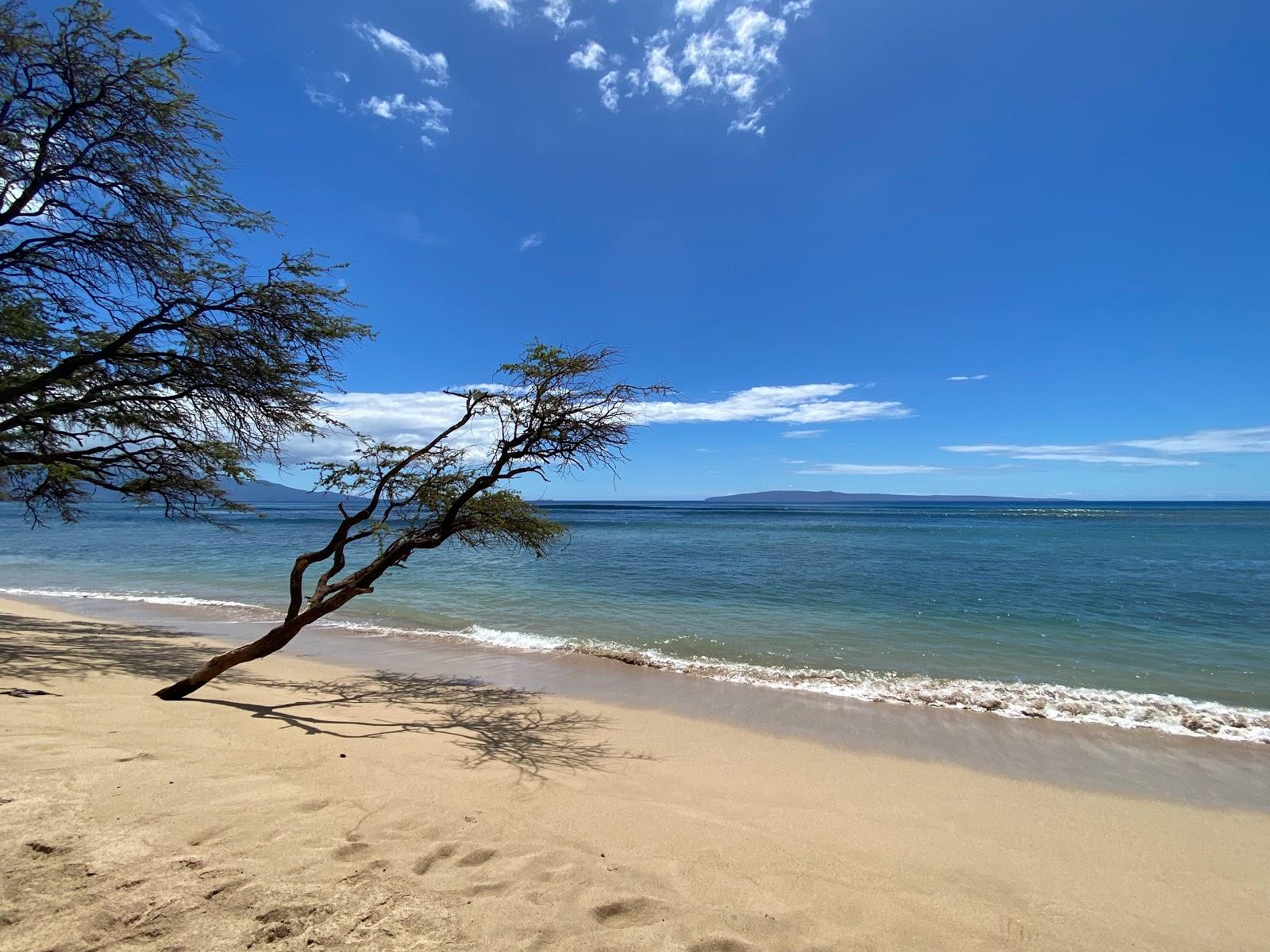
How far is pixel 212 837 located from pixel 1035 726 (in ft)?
29.5

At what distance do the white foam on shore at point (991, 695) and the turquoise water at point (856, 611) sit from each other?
0.13ft

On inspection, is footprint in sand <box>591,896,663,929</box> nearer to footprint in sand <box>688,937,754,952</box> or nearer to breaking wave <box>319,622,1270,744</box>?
footprint in sand <box>688,937,754,952</box>

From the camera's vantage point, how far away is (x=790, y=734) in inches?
272

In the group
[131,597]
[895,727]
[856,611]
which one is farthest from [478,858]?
[131,597]

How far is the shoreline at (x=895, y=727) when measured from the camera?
19.8ft

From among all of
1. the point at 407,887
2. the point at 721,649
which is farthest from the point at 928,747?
the point at 407,887

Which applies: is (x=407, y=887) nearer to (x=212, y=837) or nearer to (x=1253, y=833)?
(x=212, y=837)

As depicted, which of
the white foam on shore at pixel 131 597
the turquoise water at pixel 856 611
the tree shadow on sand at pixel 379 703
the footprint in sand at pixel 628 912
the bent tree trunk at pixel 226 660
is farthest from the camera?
the white foam on shore at pixel 131 597

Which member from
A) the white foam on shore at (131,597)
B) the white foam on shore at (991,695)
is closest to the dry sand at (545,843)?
→ the white foam on shore at (991,695)

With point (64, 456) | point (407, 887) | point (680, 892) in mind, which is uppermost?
point (64, 456)

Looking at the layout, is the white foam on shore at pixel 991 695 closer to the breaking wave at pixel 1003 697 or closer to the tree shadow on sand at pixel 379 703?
the breaking wave at pixel 1003 697

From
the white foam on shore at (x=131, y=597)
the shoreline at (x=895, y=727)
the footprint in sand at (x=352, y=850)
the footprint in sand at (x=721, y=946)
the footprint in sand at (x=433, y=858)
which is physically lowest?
the shoreline at (x=895, y=727)

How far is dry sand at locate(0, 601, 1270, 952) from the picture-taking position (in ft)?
9.03

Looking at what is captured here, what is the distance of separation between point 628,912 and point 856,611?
13170 mm
